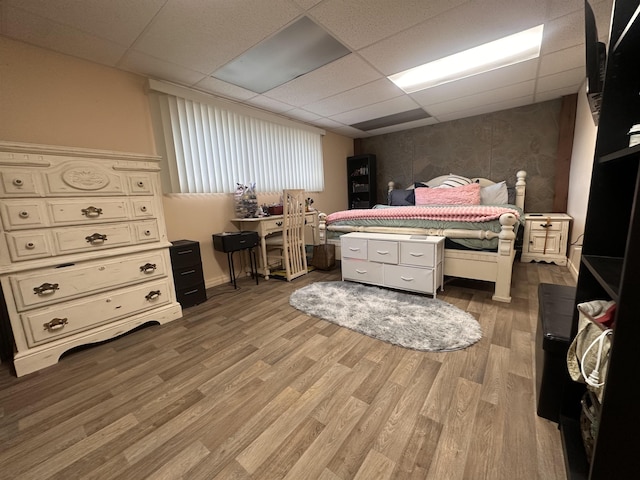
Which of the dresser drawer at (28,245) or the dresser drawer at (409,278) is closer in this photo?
the dresser drawer at (28,245)

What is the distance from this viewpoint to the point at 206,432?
1.13 metres

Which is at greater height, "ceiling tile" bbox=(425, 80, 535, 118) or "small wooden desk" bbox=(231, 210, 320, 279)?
"ceiling tile" bbox=(425, 80, 535, 118)

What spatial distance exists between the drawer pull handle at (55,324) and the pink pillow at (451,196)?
164 inches

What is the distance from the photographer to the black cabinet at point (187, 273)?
235 centimetres

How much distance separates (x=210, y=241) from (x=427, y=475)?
2.81 metres

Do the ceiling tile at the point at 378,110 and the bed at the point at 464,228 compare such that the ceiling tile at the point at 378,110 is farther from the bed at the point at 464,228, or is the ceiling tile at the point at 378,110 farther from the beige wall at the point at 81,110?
the beige wall at the point at 81,110

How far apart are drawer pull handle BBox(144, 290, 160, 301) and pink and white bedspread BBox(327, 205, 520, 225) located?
2097 mm

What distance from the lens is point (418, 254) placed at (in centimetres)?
236

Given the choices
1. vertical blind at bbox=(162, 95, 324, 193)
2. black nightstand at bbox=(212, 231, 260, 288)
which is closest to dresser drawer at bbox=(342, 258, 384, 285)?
black nightstand at bbox=(212, 231, 260, 288)

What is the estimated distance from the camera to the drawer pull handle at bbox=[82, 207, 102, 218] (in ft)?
5.84

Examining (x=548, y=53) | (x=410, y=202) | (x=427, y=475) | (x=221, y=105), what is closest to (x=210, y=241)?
(x=221, y=105)

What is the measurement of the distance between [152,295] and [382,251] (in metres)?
2.11

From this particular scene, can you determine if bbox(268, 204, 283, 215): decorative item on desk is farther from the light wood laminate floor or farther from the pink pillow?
the pink pillow

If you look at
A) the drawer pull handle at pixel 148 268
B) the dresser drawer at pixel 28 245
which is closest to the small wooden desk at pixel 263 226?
the drawer pull handle at pixel 148 268
